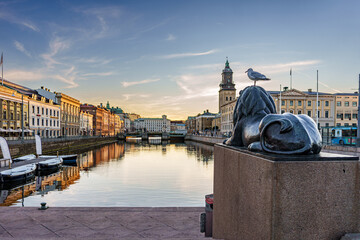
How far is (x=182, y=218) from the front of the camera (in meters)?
8.86

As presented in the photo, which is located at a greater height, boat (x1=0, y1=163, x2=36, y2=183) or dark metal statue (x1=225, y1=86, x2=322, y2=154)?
dark metal statue (x1=225, y1=86, x2=322, y2=154)

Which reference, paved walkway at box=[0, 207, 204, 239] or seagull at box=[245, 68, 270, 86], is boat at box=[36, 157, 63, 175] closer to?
paved walkway at box=[0, 207, 204, 239]

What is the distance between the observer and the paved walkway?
24.4 ft

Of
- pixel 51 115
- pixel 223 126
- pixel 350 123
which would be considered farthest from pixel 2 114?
pixel 350 123

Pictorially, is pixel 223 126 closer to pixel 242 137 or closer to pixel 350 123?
pixel 350 123

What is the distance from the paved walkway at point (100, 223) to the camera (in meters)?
7.43

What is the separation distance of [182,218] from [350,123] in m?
89.3

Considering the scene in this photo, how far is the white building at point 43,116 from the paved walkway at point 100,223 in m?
58.3

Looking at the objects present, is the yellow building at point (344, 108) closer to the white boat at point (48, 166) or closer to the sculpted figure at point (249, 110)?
the white boat at point (48, 166)

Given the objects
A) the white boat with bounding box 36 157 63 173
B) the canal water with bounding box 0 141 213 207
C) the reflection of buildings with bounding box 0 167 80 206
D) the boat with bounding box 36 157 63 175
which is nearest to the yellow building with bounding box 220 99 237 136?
the canal water with bounding box 0 141 213 207

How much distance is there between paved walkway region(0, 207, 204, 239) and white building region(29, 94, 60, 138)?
58.3 m

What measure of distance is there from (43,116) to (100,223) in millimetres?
65669

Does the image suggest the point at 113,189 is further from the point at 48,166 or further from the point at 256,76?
the point at 256,76

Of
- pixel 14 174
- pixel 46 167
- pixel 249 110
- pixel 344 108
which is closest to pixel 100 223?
pixel 249 110
